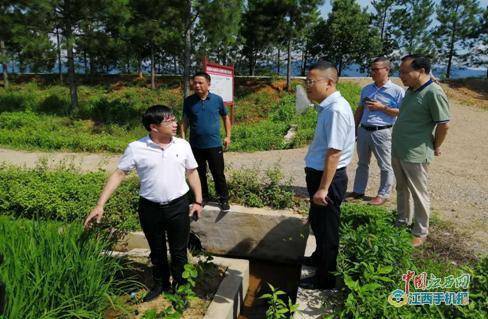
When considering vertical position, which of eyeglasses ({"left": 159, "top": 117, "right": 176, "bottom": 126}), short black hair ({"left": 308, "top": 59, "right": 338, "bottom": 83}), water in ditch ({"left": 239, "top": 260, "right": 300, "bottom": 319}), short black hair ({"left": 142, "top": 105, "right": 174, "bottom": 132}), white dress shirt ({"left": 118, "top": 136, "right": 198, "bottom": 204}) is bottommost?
water in ditch ({"left": 239, "top": 260, "right": 300, "bottom": 319})

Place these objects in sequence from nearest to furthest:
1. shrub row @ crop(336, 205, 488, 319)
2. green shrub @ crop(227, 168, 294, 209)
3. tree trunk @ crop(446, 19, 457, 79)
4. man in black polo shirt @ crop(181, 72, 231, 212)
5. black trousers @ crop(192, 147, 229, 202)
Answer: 1. shrub row @ crop(336, 205, 488, 319)
2. man in black polo shirt @ crop(181, 72, 231, 212)
3. black trousers @ crop(192, 147, 229, 202)
4. green shrub @ crop(227, 168, 294, 209)
5. tree trunk @ crop(446, 19, 457, 79)

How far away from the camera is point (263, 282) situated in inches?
164

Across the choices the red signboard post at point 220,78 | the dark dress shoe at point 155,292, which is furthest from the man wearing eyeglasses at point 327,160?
the red signboard post at point 220,78

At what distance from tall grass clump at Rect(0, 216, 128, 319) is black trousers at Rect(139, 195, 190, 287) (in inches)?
13.7

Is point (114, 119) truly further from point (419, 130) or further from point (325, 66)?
point (325, 66)

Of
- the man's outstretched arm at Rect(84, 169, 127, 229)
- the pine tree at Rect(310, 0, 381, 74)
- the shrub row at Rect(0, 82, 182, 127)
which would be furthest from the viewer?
the pine tree at Rect(310, 0, 381, 74)

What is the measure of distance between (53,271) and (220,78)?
6293 millimetres

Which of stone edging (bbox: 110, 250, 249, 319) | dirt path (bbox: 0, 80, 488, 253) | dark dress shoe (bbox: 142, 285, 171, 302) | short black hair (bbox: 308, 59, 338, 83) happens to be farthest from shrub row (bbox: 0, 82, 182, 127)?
short black hair (bbox: 308, 59, 338, 83)

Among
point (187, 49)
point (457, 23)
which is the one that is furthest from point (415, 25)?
point (187, 49)

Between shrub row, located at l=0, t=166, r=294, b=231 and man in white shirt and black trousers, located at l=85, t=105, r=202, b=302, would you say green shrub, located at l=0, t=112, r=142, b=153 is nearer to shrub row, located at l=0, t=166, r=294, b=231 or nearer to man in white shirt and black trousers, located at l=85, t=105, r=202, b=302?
shrub row, located at l=0, t=166, r=294, b=231

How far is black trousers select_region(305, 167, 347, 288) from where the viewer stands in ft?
8.56

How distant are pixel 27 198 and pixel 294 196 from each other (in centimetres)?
330

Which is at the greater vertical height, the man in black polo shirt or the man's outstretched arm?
the man in black polo shirt

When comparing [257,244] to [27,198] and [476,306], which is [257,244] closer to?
[476,306]
